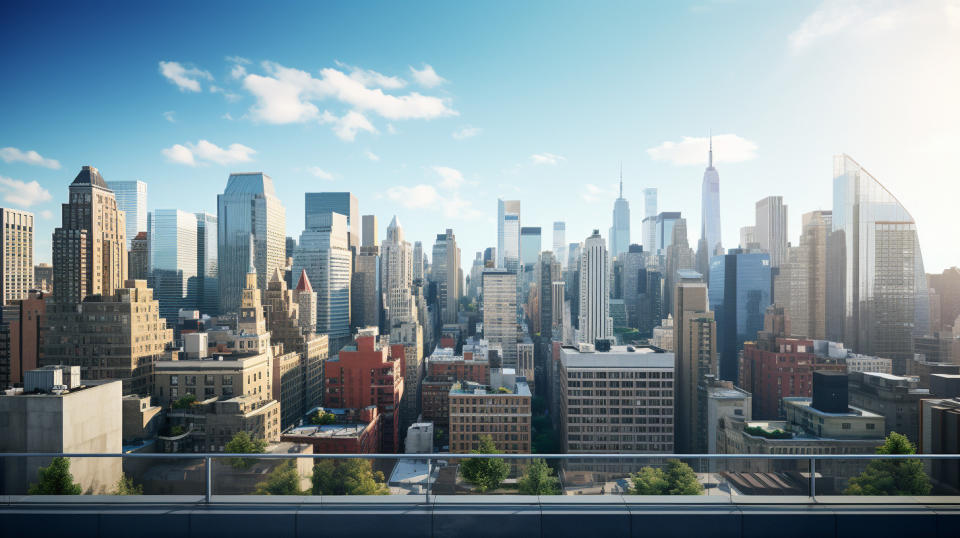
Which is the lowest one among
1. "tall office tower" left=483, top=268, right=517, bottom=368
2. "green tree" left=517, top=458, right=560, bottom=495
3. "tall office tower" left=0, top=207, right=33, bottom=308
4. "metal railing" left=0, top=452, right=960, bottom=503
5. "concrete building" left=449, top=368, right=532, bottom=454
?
"concrete building" left=449, top=368, right=532, bottom=454

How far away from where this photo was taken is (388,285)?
8812 centimetres

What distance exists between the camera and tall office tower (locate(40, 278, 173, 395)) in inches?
1173

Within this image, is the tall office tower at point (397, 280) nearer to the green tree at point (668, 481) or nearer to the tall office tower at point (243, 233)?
the tall office tower at point (243, 233)

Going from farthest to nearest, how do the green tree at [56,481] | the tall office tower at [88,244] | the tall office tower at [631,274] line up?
the tall office tower at [631,274], the tall office tower at [88,244], the green tree at [56,481]

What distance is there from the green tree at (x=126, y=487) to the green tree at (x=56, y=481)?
352 millimetres

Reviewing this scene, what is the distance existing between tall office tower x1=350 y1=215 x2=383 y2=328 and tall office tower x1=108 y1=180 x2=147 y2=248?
43.8 m

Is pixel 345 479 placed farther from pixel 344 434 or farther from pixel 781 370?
pixel 781 370

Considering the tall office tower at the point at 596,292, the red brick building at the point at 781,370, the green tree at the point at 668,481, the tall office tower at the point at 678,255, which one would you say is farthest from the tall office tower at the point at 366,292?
the green tree at the point at 668,481

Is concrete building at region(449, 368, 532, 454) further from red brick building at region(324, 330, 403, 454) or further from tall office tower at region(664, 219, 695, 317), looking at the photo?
tall office tower at region(664, 219, 695, 317)

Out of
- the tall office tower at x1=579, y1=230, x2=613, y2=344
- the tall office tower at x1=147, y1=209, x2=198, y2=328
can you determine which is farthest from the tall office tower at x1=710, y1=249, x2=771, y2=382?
the tall office tower at x1=147, y1=209, x2=198, y2=328

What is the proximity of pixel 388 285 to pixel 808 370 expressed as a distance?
6685 cm

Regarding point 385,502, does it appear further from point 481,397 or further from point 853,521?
point 481,397

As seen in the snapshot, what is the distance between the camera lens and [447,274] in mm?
116875

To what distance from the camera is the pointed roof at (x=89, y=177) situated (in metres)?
38.9
